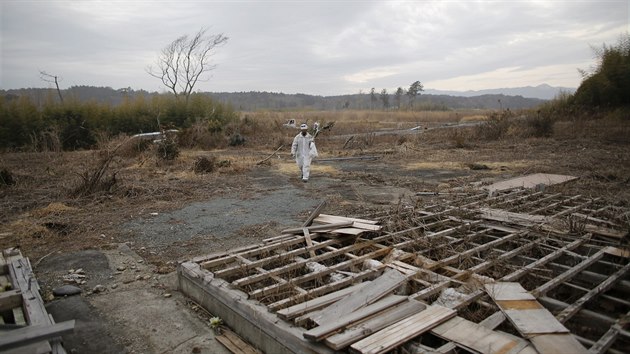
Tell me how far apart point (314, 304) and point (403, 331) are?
0.76 meters

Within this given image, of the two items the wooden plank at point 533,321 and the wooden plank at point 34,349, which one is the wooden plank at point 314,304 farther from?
the wooden plank at point 34,349

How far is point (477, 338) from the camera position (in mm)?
2475

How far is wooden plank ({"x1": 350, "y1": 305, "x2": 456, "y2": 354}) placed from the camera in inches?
93.3

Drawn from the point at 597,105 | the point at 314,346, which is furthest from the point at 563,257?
the point at 597,105

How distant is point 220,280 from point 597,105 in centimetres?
2267

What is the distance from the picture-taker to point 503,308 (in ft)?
9.34

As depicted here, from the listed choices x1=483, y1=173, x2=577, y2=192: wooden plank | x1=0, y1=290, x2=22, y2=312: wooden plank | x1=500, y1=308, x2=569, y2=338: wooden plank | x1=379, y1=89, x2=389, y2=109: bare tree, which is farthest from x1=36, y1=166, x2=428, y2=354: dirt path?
x1=379, y1=89, x2=389, y2=109: bare tree

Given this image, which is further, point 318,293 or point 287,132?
point 287,132

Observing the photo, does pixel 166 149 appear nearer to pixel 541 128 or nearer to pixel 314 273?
pixel 314 273

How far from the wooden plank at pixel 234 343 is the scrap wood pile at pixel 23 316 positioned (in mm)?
1085

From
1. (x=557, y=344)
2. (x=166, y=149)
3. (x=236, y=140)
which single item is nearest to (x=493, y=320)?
(x=557, y=344)

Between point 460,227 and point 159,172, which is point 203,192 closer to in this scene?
point 159,172

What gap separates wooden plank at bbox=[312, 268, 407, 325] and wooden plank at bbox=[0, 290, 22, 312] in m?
2.62

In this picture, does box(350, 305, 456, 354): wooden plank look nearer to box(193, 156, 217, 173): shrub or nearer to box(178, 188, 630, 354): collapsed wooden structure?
box(178, 188, 630, 354): collapsed wooden structure
